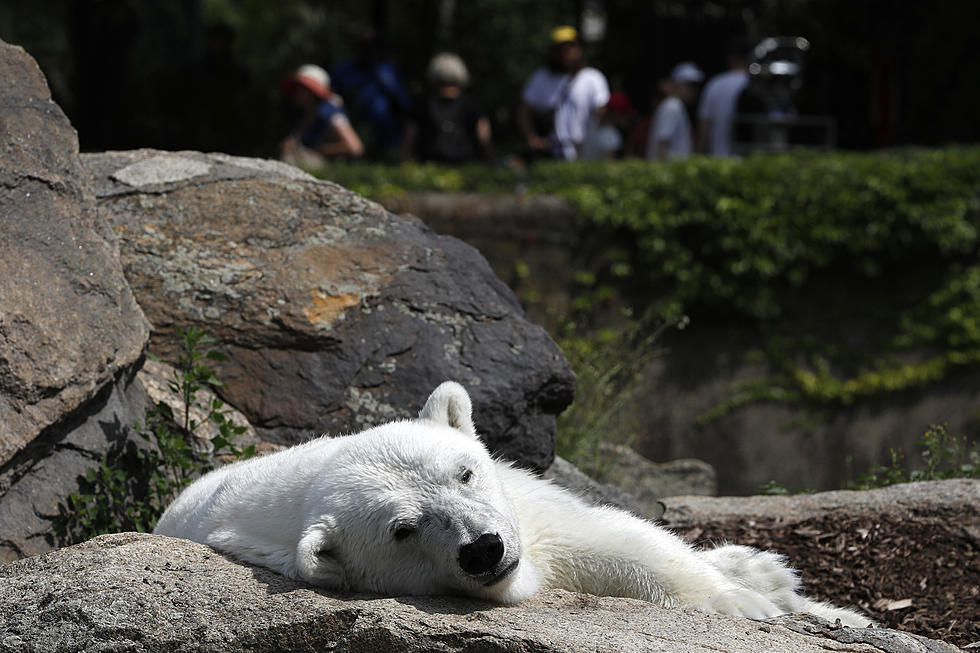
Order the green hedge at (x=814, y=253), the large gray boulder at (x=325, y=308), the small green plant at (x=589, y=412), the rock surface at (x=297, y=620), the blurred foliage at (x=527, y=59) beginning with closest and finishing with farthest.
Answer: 1. the rock surface at (x=297, y=620)
2. the large gray boulder at (x=325, y=308)
3. the small green plant at (x=589, y=412)
4. the green hedge at (x=814, y=253)
5. the blurred foliage at (x=527, y=59)

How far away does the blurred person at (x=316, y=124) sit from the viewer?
9.99 meters

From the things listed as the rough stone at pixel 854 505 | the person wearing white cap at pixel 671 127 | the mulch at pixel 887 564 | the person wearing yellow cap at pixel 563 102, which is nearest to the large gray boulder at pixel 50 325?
the mulch at pixel 887 564

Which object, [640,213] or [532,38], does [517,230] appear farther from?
[532,38]

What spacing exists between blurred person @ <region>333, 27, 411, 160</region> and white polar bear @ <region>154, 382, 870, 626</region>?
7942 millimetres

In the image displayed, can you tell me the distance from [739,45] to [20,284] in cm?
929

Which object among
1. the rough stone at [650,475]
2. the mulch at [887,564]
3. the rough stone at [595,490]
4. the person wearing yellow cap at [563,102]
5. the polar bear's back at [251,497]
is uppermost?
the person wearing yellow cap at [563,102]

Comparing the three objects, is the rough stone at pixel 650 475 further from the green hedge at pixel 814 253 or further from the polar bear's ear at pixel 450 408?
the polar bear's ear at pixel 450 408

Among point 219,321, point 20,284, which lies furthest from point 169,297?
point 20,284

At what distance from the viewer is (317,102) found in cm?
1020

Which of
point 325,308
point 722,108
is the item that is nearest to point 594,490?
point 325,308

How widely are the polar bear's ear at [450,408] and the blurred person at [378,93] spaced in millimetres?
8013

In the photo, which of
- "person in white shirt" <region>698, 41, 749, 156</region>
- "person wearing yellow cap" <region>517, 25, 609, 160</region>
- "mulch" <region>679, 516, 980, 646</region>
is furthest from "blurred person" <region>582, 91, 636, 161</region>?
"mulch" <region>679, 516, 980, 646</region>

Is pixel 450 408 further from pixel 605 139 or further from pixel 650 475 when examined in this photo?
pixel 605 139

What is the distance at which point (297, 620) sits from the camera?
111 inches
